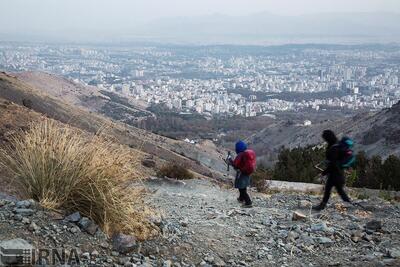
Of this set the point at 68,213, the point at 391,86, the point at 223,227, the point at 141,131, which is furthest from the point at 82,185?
the point at 391,86

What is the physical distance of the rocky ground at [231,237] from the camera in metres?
4.88

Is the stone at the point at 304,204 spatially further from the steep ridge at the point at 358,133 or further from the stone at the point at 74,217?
the steep ridge at the point at 358,133

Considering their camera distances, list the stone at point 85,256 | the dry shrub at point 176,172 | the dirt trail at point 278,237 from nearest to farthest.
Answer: the stone at point 85,256 < the dirt trail at point 278,237 < the dry shrub at point 176,172

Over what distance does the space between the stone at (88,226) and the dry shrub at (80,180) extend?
15 cm

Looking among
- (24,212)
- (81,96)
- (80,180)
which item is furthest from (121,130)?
(81,96)

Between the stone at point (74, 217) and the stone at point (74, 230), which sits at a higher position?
the stone at point (74, 217)

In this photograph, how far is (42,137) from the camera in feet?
19.5

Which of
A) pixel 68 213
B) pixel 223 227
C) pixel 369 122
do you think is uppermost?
pixel 68 213

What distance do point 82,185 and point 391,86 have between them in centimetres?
19043

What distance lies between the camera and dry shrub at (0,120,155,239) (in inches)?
214

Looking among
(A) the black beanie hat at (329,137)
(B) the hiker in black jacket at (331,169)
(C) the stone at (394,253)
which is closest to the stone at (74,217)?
(C) the stone at (394,253)

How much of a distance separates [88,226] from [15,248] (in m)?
1.00

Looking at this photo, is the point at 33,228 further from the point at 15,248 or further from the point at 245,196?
the point at 245,196

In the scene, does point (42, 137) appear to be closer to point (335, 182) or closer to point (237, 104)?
point (335, 182)
